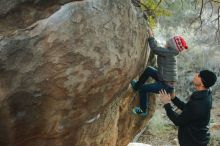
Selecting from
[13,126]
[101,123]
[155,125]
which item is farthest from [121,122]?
[155,125]

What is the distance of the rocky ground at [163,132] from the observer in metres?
12.5

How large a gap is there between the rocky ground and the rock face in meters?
7.24

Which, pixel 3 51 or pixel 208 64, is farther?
pixel 208 64

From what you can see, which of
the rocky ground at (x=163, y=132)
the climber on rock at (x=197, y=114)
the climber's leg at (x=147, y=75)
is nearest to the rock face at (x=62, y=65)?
the climber's leg at (x=147, y=75)

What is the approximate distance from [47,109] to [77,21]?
3.35 ft

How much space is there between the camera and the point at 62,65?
482 centimetres

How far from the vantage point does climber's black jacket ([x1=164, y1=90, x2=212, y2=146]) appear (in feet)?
17.2

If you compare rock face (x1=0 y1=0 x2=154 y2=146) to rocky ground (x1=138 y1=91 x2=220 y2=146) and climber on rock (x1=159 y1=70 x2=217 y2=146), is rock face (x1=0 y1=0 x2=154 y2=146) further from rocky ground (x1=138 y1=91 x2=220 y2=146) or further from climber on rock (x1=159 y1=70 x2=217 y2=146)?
rocky ground (x1=138 y1=91 x2=220 y2=146)

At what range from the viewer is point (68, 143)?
560 cm

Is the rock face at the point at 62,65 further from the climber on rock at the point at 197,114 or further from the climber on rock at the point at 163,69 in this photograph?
the climber on rock at the point at 197,114

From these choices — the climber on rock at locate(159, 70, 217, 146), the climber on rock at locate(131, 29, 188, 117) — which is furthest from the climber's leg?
the climber on rock at locate(159, 70, 217, 146)

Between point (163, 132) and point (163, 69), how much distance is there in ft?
25.0

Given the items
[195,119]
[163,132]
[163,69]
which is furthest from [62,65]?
[163,132]

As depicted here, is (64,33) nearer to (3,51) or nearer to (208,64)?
(3,51)
